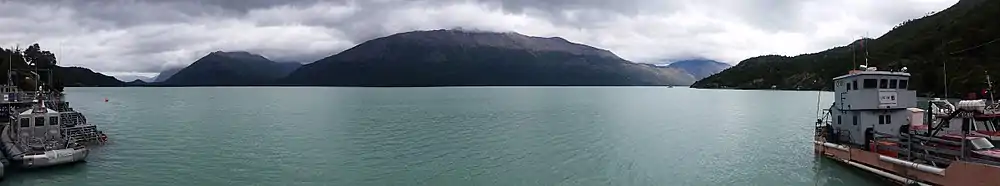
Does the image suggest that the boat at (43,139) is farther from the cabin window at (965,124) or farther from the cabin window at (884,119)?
the cabin window at (965,124)

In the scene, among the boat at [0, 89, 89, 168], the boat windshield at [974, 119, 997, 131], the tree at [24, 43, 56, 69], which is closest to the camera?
the boat windshield at [974, 119, 997, 131]

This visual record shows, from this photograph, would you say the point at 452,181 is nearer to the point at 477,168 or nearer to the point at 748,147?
the point at 477,168

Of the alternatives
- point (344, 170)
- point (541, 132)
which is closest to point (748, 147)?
point (541, 132)

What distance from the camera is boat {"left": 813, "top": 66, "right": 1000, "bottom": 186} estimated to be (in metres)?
25.6

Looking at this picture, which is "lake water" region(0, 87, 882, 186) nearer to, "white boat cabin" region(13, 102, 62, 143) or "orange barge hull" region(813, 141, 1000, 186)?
"orange barge hull" region(813, 141, 1000, 186)

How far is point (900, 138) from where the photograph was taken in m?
31.7

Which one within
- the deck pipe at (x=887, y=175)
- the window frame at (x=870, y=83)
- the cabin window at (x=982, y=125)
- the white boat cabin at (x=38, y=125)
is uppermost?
the window frame at (x=870, y=83)

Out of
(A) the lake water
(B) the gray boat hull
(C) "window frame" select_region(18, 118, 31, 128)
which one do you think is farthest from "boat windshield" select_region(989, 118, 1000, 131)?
(C) "window frame" select_region(18, 118, 31, 128)

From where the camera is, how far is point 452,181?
32.3 metres

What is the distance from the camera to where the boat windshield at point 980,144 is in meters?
26.3

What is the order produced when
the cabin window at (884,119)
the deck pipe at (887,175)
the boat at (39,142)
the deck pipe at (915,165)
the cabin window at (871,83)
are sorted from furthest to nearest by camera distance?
the cabin window at (884,119), the cabin window at (871,83), the boat at (39,142), the deck pipe at (887,175), the deck pipe at (915,165)

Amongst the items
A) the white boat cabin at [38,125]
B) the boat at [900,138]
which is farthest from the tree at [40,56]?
the boat at [900,138]

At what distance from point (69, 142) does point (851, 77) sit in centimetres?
4446

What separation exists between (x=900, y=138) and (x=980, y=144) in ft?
17.3
